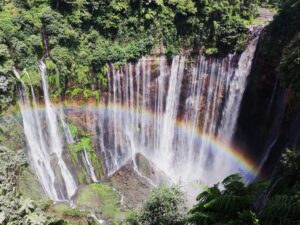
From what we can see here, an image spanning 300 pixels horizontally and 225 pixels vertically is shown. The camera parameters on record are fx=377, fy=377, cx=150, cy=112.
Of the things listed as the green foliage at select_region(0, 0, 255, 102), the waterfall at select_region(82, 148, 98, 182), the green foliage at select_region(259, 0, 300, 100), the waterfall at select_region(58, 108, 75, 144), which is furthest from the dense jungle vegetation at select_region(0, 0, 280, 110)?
the waterfall at select_region(82, 148, 98, 182)

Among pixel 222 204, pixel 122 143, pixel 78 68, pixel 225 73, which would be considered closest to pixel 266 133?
pixel 225 73

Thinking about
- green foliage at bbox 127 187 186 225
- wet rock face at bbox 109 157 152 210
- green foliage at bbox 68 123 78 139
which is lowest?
wet rock face at bbox 109 157 152 210

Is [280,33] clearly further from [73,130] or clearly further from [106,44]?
[73,130]

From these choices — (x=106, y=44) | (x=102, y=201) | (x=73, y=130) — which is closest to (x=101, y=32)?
(x=106, y=44)

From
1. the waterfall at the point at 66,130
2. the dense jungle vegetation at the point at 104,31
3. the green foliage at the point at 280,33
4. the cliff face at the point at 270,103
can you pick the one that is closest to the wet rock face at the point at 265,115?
the cliff face at the point at 270,103

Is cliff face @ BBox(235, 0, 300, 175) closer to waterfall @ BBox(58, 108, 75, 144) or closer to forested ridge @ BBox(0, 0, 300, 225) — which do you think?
forested ridge @ BBox(0, 0, 300, 225)

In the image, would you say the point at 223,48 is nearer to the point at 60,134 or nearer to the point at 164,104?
the point at 164,104
